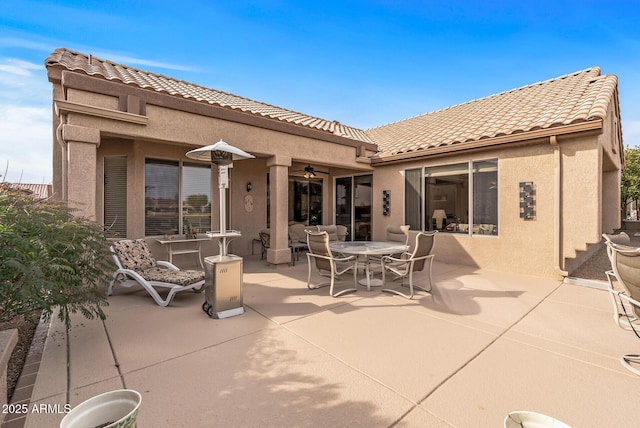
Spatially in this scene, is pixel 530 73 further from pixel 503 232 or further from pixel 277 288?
pixel 277 288

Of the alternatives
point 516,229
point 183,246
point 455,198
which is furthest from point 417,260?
point 183,246

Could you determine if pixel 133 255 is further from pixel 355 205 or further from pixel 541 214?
pixel 541 214

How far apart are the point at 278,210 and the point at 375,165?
4.15 m

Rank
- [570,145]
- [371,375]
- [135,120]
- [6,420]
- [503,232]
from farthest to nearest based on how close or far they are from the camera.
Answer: [503,232] → [570,145] → [135,120] → [371,375] → [6,420]

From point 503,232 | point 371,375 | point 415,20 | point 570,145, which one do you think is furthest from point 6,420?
point 415,20

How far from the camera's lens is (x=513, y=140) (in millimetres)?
6875

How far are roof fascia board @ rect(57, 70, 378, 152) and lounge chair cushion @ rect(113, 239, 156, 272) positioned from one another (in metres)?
2.91

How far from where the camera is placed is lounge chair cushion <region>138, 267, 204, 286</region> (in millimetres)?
4984

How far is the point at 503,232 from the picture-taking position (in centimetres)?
724

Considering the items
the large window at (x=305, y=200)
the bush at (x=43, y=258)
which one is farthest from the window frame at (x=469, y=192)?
the bush at (x=43, y=258)

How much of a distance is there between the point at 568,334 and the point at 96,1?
34.5ft

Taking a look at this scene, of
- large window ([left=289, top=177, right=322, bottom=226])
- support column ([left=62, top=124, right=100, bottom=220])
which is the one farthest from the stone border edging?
large window ([left=289, top=177, right=322, bottom=226])

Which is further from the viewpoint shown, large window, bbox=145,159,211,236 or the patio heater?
large window, bbox=145,159,211,236

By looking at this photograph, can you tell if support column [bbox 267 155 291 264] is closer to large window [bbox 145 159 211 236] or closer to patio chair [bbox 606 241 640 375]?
large window [bbox 145 159 211 236]
